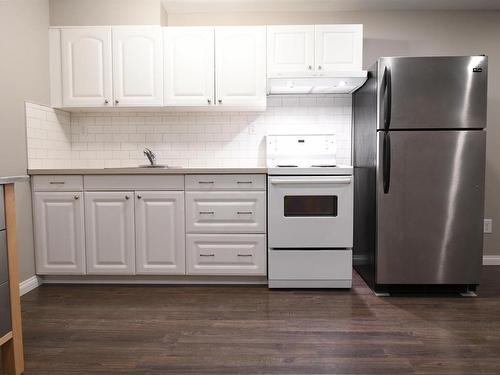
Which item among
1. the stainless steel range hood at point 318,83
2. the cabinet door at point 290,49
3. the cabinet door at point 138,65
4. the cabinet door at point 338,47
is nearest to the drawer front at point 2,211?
the cabinet door at point 138,65

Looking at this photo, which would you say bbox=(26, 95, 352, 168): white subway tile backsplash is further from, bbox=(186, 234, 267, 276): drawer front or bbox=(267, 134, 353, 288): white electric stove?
bbox=(186, 234, 267, 276): drawer front

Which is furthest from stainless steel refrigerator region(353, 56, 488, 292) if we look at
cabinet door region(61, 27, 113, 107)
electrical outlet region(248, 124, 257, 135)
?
cabinet door region(61, 27, 113, 107)

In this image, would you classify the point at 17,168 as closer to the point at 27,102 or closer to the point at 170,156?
the point at 27,102

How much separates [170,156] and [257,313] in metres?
1.71

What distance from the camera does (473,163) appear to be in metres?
2.50

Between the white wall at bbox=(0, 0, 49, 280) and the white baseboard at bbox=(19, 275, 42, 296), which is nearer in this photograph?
the white wall at bbox=(0, 0, 49, 280)

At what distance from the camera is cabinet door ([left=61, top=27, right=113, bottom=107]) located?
9.61 ft

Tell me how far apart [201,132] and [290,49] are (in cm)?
107

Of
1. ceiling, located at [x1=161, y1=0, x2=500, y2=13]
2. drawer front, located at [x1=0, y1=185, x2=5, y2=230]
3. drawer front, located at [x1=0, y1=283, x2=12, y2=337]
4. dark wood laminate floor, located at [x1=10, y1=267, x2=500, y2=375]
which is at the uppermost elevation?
ceiling, located at [x1=161, y1=0, x2=500, y2=13]

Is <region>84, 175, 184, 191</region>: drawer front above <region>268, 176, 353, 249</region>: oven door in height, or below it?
above

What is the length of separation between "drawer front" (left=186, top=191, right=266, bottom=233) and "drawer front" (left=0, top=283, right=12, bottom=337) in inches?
53.3

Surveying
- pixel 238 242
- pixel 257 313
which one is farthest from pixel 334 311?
pixel 238 242

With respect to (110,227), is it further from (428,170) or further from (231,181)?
(428,170)

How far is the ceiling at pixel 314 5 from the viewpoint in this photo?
10.0 feet
